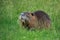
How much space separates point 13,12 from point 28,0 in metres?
2.00

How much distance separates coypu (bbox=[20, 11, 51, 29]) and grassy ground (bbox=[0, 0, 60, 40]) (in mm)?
206

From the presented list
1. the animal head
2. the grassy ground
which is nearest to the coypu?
the animal head

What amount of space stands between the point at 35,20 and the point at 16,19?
789 mm

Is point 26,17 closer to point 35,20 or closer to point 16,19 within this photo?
point 35,20

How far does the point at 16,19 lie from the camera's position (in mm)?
10180

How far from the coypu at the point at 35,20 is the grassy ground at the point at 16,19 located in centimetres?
21

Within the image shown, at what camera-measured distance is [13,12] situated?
1127 cm

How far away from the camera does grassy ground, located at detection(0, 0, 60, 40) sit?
8531mm

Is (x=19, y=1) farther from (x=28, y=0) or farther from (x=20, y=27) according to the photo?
(x=20, y=27)

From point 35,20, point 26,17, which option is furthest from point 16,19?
point 26,17

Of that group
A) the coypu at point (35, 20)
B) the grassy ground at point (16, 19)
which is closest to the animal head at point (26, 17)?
the coypu at point (35, 20)

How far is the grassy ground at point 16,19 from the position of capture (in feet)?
28.0

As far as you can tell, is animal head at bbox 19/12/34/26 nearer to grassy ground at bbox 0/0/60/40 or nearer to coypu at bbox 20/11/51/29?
coypu at bbox 20/11/51/29

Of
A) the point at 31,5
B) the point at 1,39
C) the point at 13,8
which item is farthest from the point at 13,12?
the point at 1,39
